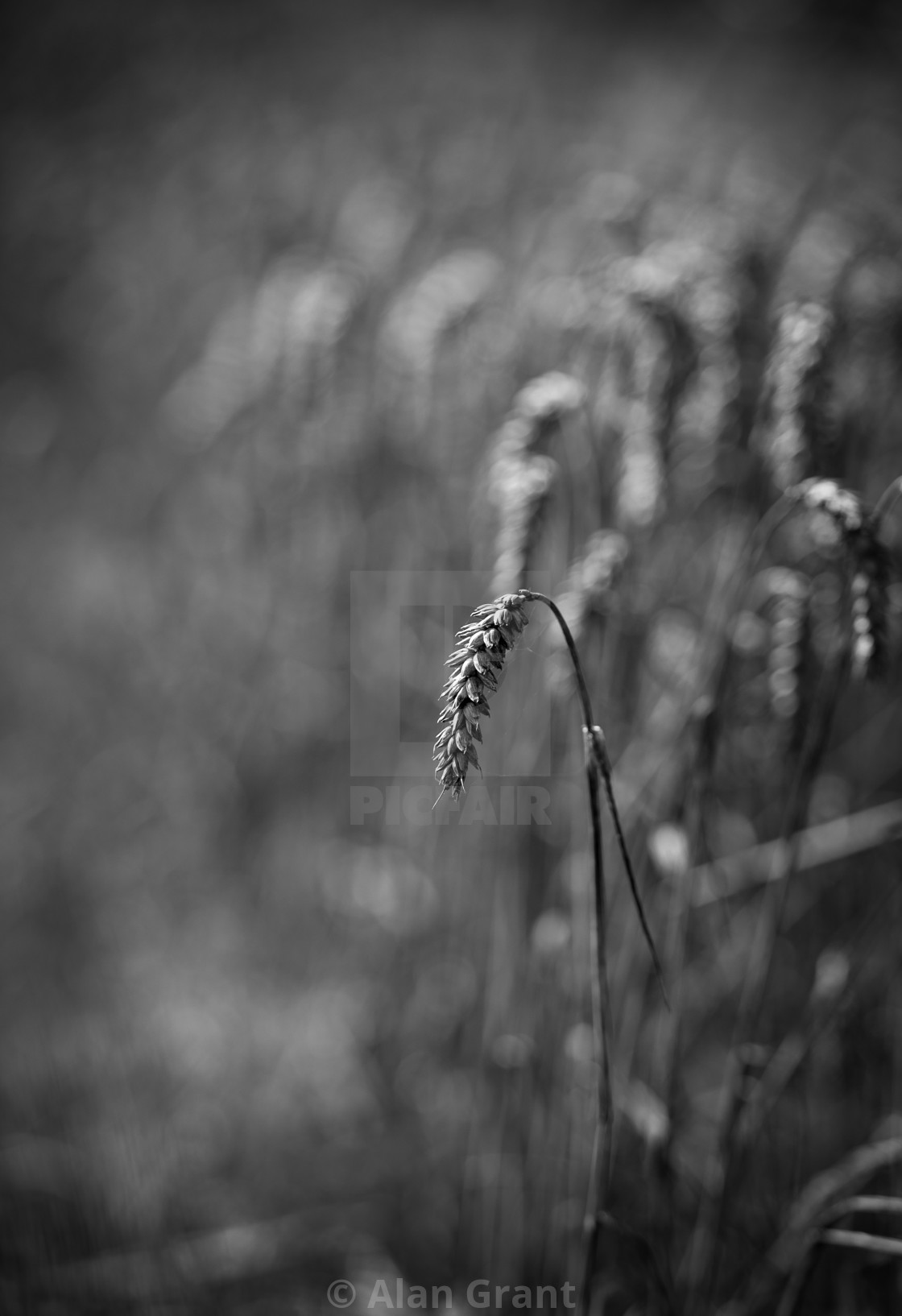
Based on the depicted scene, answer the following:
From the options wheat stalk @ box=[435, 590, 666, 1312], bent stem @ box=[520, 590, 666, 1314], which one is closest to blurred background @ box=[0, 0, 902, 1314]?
bent stem @ box=[520, 590, 666, 1314]

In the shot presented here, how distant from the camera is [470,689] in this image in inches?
24.4

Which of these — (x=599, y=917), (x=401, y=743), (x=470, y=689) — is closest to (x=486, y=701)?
(x=470, y=689)

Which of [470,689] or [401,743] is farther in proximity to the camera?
[401,743]

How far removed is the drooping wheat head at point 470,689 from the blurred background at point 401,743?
0.35 meters

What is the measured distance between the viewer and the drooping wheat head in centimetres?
62

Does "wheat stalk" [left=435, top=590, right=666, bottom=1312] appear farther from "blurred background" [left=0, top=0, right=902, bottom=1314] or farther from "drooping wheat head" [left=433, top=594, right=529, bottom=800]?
"blurred background" [left=0, top=0, right=902, bottom=1314]

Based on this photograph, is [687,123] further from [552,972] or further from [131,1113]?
[131,1113]

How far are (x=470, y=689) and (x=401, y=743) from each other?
1288 millimetres

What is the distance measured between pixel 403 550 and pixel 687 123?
277 centimetres

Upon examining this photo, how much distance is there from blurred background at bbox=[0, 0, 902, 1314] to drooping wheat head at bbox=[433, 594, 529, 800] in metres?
0.35

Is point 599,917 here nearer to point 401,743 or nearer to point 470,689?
point 470,689

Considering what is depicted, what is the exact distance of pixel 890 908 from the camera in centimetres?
129

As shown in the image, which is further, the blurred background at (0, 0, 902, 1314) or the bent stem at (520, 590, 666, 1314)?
the blurred background at (0, 0, 902, 1314)

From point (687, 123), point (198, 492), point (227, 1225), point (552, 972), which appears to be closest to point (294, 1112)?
point (227, 1225)
